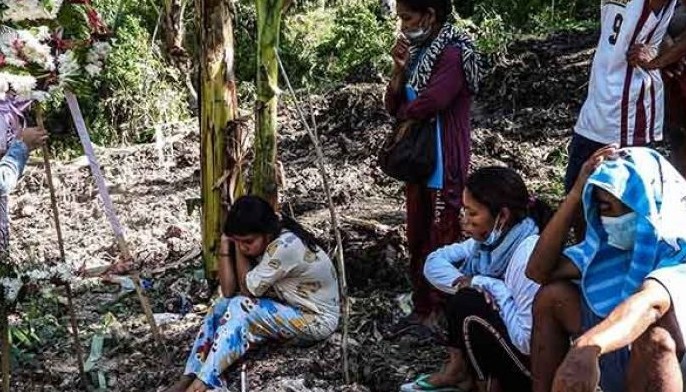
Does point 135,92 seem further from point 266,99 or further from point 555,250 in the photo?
point 555,250

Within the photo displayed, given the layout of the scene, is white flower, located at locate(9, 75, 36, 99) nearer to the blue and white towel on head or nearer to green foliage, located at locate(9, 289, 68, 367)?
green foliage, located at locate(9, 289, 68, 367)

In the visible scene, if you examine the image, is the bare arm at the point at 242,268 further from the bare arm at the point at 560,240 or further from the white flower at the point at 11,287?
the bare arm at the point at 560,240

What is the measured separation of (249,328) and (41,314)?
150 cm

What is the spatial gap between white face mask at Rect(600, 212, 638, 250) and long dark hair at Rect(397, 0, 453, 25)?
1315 millimetres

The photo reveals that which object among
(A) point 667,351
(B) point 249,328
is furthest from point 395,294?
(A) point 667,351

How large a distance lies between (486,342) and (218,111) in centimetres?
174

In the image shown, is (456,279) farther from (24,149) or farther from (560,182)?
(560,182)

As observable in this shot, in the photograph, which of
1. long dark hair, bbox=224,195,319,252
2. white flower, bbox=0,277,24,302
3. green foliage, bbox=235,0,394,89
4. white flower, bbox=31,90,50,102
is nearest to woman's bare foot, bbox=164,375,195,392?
long dark hair, bbox=224,195,319,252

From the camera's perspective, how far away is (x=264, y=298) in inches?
144

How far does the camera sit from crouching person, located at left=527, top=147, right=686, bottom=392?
2273 millimetres

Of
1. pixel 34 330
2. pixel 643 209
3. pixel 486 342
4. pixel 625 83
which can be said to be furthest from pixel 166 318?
pixel 643 209

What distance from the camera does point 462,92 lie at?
368cm

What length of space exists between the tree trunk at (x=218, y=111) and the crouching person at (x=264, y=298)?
0.54 metres

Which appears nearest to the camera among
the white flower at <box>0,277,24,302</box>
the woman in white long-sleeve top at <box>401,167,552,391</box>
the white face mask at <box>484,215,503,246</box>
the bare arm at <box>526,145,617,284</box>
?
the bare arm at <box>526,145,617,284</box>
